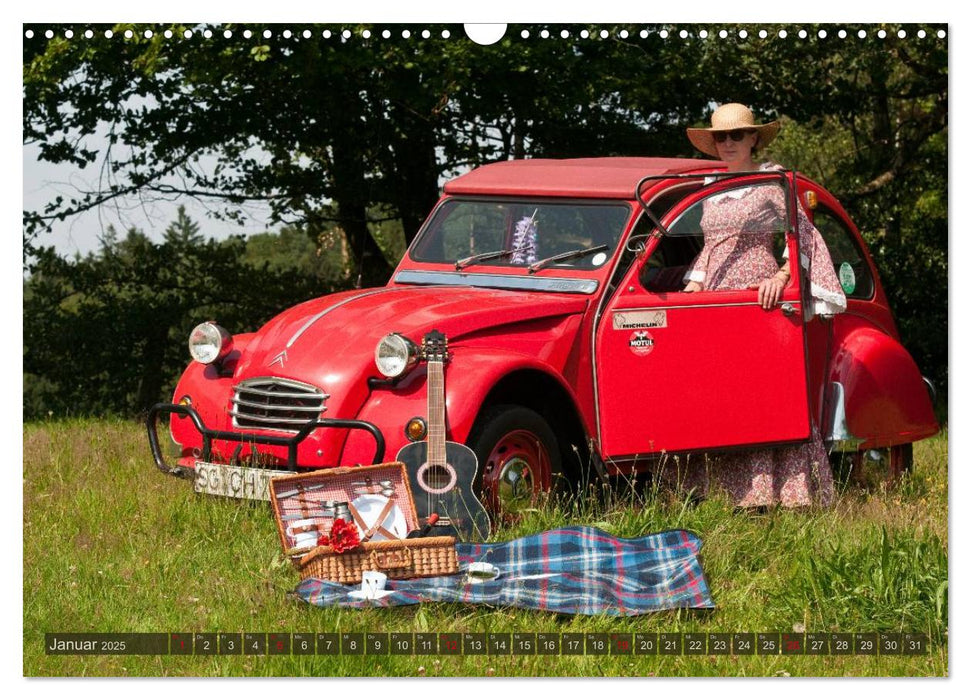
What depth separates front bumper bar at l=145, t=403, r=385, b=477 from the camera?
5.64 m

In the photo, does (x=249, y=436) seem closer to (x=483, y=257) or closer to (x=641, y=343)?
(x=483, y=257)

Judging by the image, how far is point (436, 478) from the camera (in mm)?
5570

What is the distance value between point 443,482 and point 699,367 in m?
1.63

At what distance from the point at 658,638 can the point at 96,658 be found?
182cm

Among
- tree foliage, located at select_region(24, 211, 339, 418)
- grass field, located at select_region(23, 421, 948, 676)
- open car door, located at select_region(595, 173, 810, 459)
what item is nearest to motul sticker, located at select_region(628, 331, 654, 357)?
open car door, located at select_region(595, 173, 810, 459)

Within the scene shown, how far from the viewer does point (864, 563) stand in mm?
5168

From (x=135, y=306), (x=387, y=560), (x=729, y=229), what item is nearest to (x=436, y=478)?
(x=387, y=560)

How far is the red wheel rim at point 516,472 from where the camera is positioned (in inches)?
231

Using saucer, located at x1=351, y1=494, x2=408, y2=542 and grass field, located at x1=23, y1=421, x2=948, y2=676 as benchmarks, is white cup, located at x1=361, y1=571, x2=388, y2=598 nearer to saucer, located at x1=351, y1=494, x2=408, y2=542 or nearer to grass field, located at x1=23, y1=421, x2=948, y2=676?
grass field, located at x1=23, y1=421, x2=948, y2=676

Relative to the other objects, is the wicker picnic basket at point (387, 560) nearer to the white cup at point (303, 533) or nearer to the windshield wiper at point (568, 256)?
the white cup at point (303, 533)

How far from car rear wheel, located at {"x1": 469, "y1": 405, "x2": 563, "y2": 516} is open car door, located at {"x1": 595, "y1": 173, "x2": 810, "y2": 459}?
368 millimetres

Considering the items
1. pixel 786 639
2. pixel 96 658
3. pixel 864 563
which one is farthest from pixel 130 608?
pixel 864 563

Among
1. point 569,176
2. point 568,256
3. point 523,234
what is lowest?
point 568,256

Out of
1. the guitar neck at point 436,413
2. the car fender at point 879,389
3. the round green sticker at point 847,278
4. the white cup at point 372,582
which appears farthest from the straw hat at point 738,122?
the white cup at point 372,582
